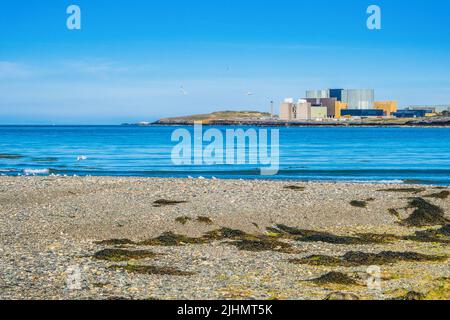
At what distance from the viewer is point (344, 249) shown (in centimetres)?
1681

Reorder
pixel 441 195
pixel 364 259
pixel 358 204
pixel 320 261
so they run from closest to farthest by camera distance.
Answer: pixel 320 261, pixel 364 259, pixel 358 204, pixel 441 195

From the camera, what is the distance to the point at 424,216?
21.5 meters

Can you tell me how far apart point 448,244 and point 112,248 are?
9.23 m

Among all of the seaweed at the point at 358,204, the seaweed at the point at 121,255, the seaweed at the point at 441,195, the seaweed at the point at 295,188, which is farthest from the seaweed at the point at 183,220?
the seaweed at the point at 441,195

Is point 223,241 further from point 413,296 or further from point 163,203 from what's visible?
point 413,296

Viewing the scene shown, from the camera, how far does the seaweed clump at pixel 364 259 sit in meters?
14.8

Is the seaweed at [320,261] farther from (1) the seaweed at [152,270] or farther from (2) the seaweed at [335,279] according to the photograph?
(1) the seaweed at [152,270]

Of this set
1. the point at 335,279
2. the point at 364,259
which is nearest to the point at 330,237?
the point at 364,259

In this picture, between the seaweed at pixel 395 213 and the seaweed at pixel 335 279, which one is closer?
the seaweed at pixel 335 279

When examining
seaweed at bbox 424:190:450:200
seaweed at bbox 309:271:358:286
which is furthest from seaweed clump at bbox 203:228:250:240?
seaweed at bbox 424:190:450:200

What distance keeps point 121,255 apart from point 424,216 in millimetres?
11138

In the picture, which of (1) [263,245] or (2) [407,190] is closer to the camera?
(1) [263,245]

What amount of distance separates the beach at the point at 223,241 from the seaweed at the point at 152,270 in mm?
43
